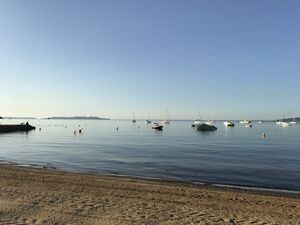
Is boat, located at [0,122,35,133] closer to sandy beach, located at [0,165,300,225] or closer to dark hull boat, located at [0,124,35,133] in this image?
dark hull boat, located at [0,124,35,133]

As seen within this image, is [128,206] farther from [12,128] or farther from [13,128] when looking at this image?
[13,128]

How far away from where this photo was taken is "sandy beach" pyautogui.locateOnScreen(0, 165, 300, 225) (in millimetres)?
12211

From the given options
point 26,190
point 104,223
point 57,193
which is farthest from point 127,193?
point 104,223

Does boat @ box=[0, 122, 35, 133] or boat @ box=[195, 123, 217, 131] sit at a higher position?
boat @ box=[0, 122, 35, 133]

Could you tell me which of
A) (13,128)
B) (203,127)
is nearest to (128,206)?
(13,128)

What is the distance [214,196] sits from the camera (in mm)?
17859

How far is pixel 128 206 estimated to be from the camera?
47.0 feet

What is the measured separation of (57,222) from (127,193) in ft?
20.8

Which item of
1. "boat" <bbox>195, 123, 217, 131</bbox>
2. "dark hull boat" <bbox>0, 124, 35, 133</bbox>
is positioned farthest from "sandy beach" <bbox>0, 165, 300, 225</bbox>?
"boat" <bbox>195, 123, 217, 131</bbox>

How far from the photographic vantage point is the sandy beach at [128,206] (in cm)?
1221

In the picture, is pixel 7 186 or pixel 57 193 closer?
pixel 57 193

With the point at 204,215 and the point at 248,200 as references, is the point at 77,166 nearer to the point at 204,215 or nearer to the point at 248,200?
the point at 248,200

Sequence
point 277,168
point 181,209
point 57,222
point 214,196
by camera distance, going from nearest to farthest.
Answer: point 57,222 → point 181,209 → point 214,196 → point 277,168

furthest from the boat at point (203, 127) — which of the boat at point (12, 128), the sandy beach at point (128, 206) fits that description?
the sandy beach at point (128, 206)
